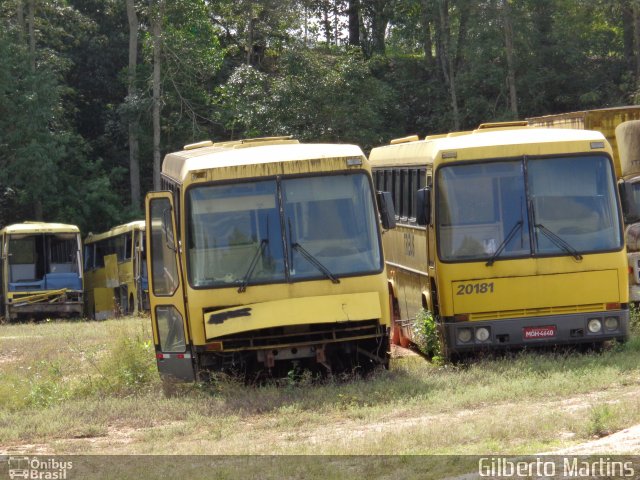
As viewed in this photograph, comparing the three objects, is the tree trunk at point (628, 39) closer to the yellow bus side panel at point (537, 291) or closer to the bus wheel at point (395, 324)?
the bus wheel at point (395, 324)

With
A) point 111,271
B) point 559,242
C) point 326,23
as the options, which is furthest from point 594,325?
point 326,23

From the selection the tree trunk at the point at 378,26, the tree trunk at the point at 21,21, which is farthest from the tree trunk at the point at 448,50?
the tree trunk at the point at 21,21

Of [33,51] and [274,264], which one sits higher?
[33,51]

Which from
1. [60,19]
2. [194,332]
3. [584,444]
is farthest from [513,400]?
[60,19]

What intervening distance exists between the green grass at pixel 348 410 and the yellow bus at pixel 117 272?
1945 centimetres

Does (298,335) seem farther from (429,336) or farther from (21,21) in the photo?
(21,21)

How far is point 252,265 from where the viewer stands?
1314 cm

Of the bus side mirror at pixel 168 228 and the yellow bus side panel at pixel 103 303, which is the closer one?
the bus side mirror at pixel 168 228

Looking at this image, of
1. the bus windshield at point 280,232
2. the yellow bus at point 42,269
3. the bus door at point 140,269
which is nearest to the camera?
the bus windshield at point 280,232

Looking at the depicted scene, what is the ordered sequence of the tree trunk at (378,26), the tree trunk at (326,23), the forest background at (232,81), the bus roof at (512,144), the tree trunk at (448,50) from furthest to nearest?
the tree trunk at (378,26) < the tree trunk at (326,23) < the tree trunk at (448,50) < the forest background at (232,81) < the bus roof at (512,144)

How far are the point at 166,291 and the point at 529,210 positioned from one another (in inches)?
176

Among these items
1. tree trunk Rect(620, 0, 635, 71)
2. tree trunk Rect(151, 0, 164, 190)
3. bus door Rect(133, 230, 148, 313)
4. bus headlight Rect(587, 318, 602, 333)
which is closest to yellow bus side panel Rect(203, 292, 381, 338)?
bus headlight Rect(587, 318, 602, 333)

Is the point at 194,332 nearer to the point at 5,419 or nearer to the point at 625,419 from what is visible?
the point at 5,419

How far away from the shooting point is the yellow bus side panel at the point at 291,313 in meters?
12.8
